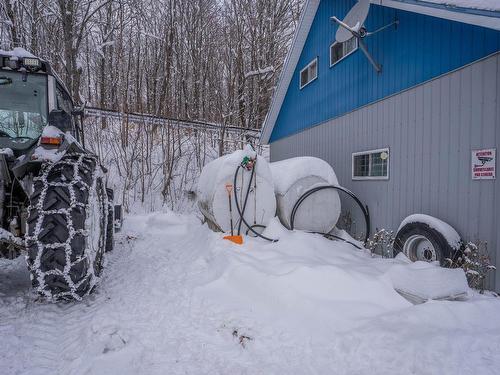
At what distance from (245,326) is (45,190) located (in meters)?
2.02

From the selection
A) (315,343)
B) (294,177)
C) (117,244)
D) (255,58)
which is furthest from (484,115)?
(255,58)

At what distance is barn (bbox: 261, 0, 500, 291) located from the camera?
384cm

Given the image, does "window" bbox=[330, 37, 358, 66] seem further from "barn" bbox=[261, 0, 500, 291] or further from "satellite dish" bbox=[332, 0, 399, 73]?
"satellite dish" bbox=[332, 0, 399, 73]

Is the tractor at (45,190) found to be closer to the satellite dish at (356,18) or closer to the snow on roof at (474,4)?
the snow on roof at (474,4)

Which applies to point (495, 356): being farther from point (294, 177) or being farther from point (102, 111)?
point (102, 111)

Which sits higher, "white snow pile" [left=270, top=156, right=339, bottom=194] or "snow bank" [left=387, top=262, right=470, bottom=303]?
"white snow pile" [left=270, top=156, right=339, bottom=194]

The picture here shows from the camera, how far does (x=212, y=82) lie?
1666cm

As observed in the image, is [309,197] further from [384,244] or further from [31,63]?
[31,63]

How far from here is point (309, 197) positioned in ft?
18.7

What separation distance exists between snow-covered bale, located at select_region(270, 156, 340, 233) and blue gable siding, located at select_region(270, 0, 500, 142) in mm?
1890

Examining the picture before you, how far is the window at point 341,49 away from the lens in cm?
676

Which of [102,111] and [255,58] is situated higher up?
[255,58]

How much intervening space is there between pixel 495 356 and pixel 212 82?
16597 millimetres

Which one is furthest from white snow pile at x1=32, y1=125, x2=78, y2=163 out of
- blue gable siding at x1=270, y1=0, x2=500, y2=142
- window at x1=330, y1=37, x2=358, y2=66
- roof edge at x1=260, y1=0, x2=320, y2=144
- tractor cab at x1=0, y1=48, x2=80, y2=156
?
roof edge at x1=260, y1=0, x2=320, y2=144
